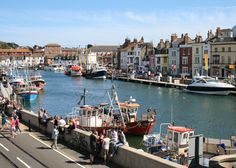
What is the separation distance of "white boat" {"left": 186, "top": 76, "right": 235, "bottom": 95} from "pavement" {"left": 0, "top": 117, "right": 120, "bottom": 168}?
6087 cm

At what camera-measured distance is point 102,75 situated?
5640 inches

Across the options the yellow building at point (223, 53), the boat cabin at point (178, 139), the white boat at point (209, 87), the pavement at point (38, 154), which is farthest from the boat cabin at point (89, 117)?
the yellow building at point (223, 53)

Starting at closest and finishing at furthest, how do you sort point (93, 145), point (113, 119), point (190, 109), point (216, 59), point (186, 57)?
point (93, 145) → point (113, 119) → point (190, 109) → point (216, 59) → point (186, 57)

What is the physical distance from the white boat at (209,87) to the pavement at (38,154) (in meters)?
60.9

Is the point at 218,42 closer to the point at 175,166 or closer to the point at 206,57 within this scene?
the point at 206,57

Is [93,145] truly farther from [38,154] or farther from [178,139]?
[178,139]

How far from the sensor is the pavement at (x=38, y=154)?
63.2 ft

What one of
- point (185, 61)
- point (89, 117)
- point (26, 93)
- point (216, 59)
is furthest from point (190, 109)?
point (185, 61)

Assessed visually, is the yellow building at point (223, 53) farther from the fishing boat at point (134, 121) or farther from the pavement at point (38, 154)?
the pavement at point (38, 154)

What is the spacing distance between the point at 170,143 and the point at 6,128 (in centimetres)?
1051

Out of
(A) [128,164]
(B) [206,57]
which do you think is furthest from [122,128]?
(B) [206,57]

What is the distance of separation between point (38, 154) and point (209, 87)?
6648cm

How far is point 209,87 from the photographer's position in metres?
84.2

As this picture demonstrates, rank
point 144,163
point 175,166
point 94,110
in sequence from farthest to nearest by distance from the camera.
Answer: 1. point 94,110
2. point 144,163
3. point 175,166
